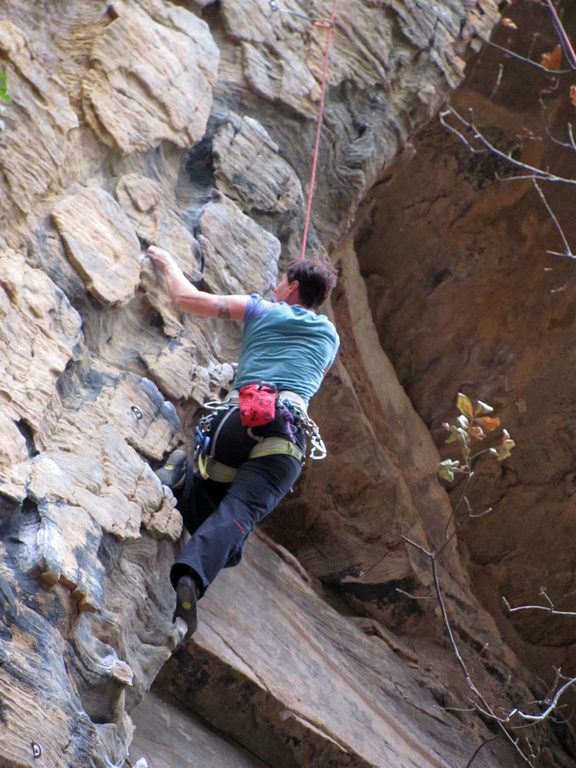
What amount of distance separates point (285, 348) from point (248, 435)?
1.22 feet

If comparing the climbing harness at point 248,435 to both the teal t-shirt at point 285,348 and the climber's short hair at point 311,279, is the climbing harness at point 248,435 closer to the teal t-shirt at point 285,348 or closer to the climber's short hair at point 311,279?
the teal t-shirt at point 285,348

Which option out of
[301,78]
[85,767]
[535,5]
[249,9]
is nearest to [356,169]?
[301,78]

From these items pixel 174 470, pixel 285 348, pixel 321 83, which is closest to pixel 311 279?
pixel 285 348

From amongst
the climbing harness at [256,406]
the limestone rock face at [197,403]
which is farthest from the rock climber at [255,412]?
the limestone rock face at [197,403]

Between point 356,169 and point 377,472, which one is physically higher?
point 356,169

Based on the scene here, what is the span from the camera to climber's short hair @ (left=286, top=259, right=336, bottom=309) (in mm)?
4742

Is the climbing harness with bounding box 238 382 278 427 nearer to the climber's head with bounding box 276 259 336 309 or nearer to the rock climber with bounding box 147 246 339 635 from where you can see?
the rock climber with bounding box 147 246 339 635

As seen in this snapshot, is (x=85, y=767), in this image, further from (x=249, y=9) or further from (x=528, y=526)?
(x=528, y=526)

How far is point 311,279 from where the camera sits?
4.75 m

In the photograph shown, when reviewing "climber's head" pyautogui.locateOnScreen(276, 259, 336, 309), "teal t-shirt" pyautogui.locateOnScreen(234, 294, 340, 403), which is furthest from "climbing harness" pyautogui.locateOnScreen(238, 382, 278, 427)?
"climber's head" pyautogui.locateOnScreen(276, 259, 336, 309)

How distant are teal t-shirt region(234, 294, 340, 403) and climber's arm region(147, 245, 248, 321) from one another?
5 cm

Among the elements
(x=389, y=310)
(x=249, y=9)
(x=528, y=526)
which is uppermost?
(x=249, y=9)

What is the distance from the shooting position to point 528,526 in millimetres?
8422

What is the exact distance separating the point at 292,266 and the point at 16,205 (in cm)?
110
